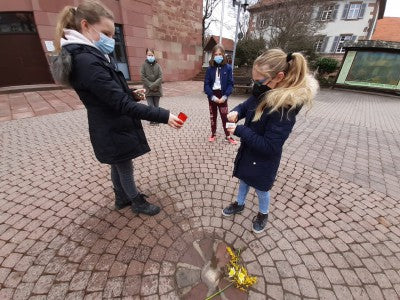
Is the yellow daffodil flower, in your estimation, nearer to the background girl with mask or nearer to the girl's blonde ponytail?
the girl's blonde ponytail

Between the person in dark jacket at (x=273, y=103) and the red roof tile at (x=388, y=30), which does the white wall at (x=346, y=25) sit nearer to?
the red roof tile at (x=388, y=30)

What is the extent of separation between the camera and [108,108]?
174 cm

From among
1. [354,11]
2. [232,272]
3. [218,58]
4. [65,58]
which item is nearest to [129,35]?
[218,58]

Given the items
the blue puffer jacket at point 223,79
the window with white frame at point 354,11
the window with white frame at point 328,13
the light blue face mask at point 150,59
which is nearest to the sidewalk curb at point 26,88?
the light blue face mask at point 150,59

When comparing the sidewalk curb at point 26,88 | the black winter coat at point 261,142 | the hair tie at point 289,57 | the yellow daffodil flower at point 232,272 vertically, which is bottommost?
the yellow daffodil flower at point 232,272

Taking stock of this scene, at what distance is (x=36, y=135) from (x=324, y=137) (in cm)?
703

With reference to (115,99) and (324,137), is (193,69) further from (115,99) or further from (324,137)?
(115,99)

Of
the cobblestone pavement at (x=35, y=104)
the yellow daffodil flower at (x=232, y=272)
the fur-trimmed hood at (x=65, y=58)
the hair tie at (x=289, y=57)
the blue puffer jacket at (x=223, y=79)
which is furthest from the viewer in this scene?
the cobblestone pavement at (x=35, y=104)

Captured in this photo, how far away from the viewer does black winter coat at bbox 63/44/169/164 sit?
1.48 meters

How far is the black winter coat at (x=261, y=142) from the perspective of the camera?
5.45 ft

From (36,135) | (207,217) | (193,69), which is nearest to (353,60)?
(193,69)

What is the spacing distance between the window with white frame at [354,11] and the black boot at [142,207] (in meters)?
30.8

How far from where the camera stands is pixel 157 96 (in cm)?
543

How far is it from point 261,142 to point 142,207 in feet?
5.21
